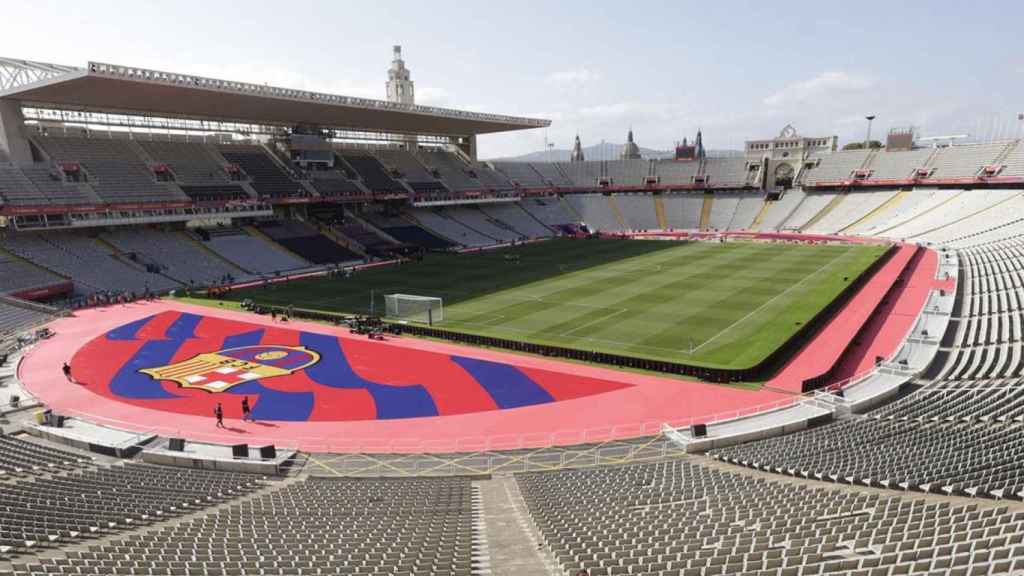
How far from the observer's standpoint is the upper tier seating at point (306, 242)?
70.1 meters

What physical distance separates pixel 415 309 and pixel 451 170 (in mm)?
63784

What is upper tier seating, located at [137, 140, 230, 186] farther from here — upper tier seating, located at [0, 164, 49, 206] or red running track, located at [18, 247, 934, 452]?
red running track, located at [18, 247, 934, 452]

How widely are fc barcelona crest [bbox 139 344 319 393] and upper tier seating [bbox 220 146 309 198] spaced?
4159 cm

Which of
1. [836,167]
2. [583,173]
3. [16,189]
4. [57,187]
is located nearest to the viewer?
[16,189]

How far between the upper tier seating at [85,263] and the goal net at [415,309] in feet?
83.8

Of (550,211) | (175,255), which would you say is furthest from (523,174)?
(175,255)

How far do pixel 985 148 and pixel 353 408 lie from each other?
4006 inches

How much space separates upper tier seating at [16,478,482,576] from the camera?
36.3 feet

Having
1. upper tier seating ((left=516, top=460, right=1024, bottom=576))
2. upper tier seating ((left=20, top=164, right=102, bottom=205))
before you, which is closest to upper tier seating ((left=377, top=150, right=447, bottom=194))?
upper tier seating ((left=20, top=164, right=102, bottom=205))

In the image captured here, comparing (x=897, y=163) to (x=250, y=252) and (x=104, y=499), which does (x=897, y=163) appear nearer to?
(x=250, y=252)

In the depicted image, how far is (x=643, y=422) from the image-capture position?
24.6 metres

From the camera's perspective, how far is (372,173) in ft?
291

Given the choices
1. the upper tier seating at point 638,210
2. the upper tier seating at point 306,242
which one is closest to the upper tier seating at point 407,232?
the upper tier seating at point 306,242

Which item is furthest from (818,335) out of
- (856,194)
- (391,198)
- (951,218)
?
(856,194)
